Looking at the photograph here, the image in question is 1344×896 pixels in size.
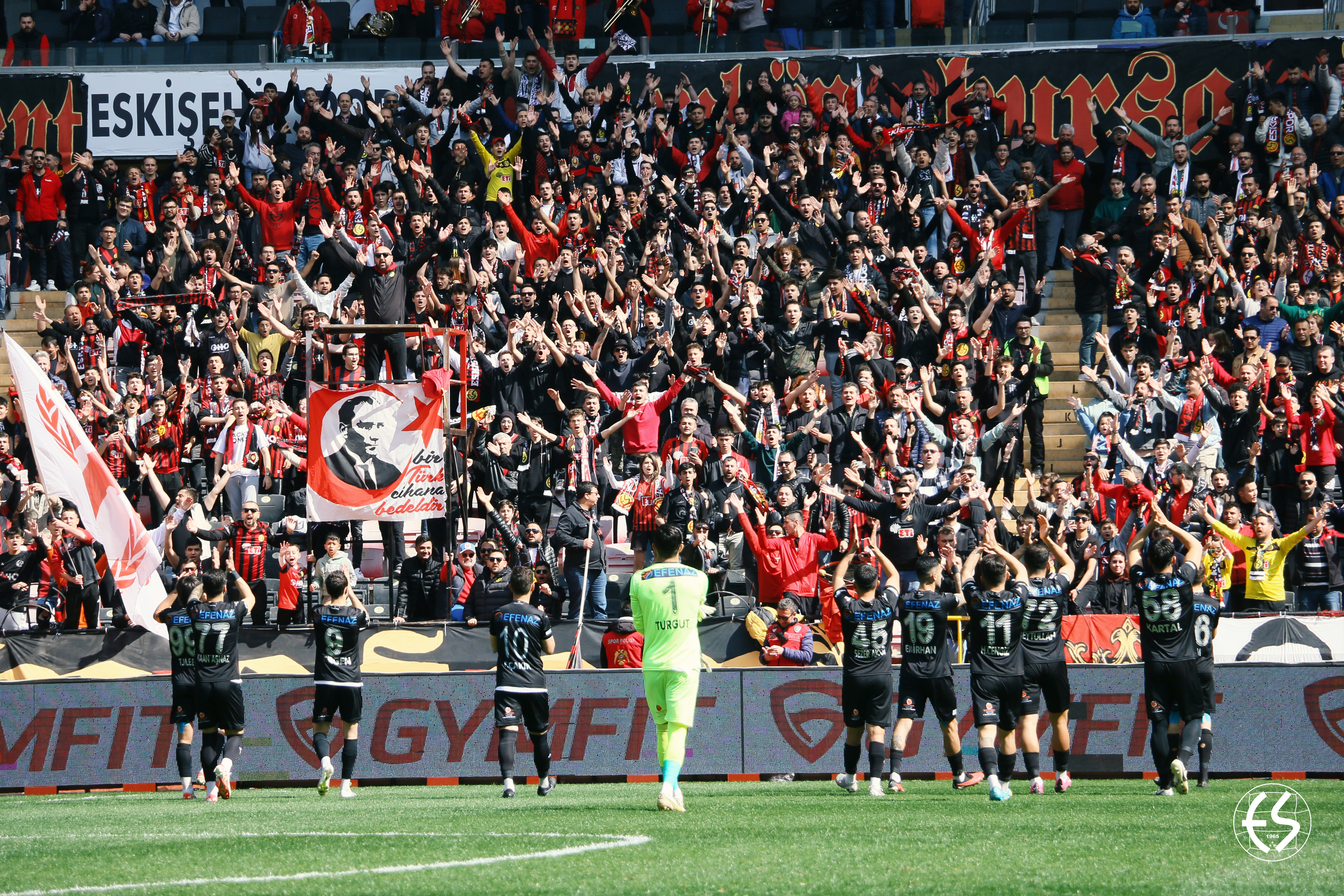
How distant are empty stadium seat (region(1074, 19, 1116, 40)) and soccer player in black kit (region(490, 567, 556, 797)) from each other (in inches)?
744

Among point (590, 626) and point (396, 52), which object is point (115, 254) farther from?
point (590, 626)

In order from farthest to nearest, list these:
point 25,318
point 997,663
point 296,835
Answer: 1. point 25,318
2. point 997,663
3. point 296,835

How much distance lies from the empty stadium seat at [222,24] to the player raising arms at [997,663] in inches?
825

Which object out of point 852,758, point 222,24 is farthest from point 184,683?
point 222,24

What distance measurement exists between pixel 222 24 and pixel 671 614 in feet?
72.1

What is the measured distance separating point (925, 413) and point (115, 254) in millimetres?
12042

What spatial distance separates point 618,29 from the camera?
27406 millimetres

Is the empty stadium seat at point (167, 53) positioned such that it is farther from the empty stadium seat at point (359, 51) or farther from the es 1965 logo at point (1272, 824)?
the es 1965 logo at point (1272, 824)

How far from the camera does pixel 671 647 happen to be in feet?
33.1

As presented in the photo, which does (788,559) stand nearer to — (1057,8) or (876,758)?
(876,758)

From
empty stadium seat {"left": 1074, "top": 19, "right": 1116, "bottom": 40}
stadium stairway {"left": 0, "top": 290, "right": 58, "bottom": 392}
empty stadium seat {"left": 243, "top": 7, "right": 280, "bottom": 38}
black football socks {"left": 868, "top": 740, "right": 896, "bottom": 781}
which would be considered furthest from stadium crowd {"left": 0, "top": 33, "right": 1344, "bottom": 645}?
empty stadium seat {"left": 243, "top": 7, "right": 280, "bottom": 38}

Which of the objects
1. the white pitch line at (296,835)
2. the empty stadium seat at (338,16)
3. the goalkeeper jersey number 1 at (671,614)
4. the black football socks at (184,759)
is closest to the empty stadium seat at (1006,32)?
the empty stadium seat at (338,16)

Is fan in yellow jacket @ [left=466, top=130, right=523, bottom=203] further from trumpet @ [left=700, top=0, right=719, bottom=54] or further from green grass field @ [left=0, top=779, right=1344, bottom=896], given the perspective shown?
green grass field @ [left=0, top=779, right=1344, bottom=896]

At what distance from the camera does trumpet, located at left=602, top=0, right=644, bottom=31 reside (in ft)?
91.1
